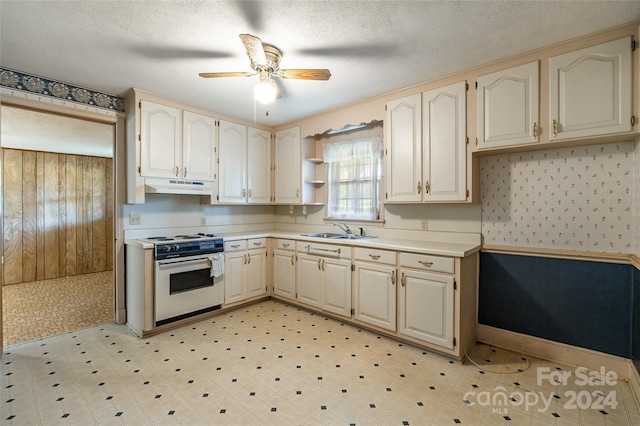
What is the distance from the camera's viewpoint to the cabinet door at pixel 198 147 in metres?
3.41

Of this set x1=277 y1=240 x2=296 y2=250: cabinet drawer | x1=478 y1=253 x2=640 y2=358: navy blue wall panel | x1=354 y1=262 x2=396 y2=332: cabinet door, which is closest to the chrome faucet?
x1=277 y1=240 x2=296 y2=250: cabinet drawer

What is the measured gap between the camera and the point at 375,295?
2.92 metres

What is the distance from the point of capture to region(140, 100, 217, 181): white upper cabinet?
3111 millimetres

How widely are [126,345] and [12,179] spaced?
14.1 ft

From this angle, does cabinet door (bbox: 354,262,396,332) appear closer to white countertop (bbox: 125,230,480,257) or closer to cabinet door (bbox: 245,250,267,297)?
white countertop (bbox: 125,230,480,257)

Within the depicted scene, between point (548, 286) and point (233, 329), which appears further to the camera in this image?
point (233, 329)

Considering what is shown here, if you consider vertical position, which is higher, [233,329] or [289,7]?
[289,7]

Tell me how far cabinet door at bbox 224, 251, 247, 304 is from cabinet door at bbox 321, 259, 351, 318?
105cm

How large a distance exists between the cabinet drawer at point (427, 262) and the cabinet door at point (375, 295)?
160mm

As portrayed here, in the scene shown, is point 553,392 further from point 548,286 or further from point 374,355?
point 374,355

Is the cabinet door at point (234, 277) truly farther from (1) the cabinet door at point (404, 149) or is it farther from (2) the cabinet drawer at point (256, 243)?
(1) the cabinet door at point (404, 149)

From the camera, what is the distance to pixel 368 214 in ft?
12.0

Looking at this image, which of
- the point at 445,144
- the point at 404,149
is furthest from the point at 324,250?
the point at 445,144

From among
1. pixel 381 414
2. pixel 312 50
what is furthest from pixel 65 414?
pixel 312 50
